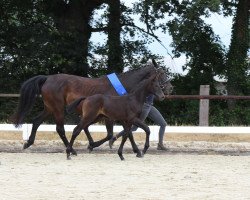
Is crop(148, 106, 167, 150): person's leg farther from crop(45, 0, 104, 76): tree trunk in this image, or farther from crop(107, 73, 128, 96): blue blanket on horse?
crop(45, 0, 104, 76): tree trunk

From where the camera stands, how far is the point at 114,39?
63.0 feet

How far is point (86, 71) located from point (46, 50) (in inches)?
61.7

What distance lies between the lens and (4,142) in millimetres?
12945

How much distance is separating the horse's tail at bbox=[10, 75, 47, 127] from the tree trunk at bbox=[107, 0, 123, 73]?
7.51 m

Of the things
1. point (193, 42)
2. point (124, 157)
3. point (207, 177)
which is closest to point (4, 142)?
point (124, 157)

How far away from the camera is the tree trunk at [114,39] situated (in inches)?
746

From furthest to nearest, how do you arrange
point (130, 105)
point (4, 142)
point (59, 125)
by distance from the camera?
point (4, 142) < point (59, 125) < point (130, 105)

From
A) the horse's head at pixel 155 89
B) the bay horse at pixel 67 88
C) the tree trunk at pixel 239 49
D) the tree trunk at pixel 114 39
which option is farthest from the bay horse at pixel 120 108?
the tree trunk at pixel 114 39

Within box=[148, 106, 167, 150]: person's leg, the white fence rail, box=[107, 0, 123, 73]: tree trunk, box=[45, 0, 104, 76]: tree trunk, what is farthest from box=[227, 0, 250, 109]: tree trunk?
box=[148, 106, 167, 150]: person's leg

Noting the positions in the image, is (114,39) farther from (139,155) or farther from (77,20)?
(139,155)

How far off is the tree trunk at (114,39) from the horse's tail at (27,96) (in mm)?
7513

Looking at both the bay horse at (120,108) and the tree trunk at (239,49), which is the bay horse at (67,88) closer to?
the bay horse at (120,108)

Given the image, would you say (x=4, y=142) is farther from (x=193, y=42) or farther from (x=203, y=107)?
(x=193, y=42)

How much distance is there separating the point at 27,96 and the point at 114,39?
8.04 metres
